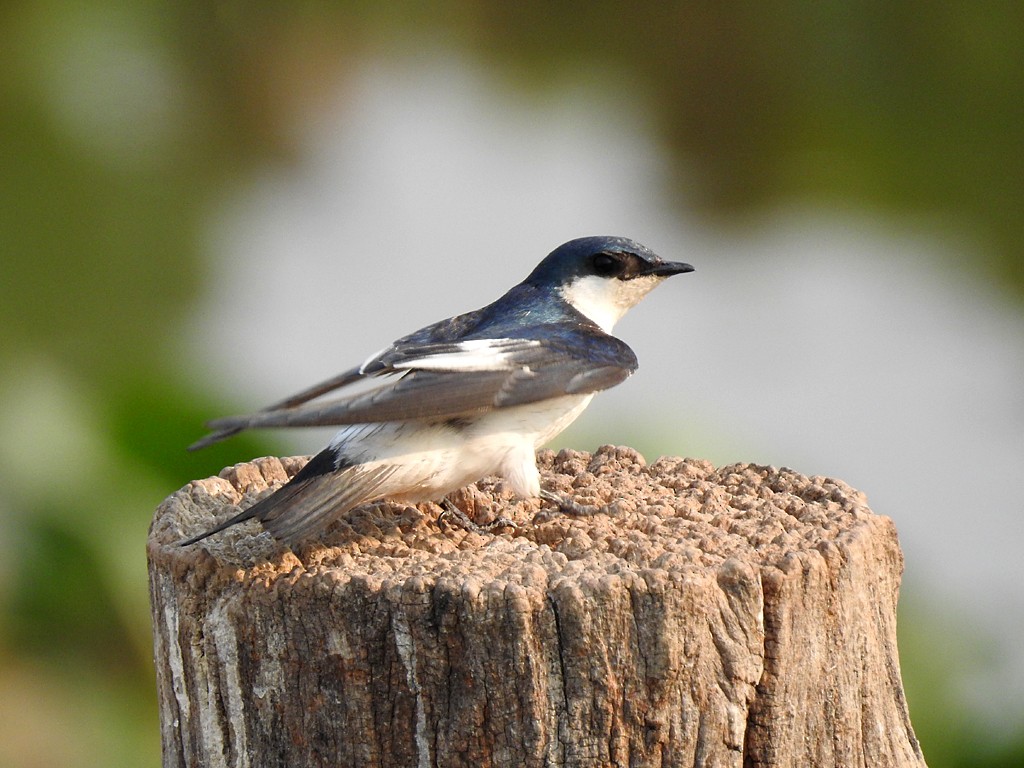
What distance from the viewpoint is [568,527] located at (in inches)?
78.8

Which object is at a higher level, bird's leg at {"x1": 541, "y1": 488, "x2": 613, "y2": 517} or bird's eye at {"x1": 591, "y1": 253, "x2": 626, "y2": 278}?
bird's eye at {"x1": 591, "y1": 253, "x2": 626, "y2": 278}

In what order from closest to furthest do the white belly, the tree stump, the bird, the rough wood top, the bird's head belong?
the tree stump → the rough wood top → the bird → the white belly → the bird's head

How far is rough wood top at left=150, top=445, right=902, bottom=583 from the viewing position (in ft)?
5.92

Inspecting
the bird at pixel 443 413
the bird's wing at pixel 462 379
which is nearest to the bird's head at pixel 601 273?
the bird at pixel 443 413

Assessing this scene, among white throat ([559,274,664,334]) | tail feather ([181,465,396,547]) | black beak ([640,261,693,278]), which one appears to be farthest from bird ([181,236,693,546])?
black beak ([640,261,693,278])

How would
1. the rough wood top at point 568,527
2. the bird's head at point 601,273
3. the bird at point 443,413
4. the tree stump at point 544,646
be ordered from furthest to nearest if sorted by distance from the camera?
the bird's head at point 601,273, the bird at point 443,413, the rough wood top at point 568,527, the tree stump at point 544,646

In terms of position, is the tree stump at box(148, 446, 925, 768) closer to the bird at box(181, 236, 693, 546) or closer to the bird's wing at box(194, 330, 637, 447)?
the bird at box(181, 236, 693, 546)

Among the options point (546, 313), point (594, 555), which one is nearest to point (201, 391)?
point (546, 313)

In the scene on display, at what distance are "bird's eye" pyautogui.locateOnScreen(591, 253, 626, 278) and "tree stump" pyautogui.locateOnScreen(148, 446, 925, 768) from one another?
0.75 metres

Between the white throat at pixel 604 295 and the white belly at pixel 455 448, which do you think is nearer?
the white belly at pixel 455 448

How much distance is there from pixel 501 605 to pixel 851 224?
754 centimetres

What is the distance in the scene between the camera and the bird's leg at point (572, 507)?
2086 millimetres

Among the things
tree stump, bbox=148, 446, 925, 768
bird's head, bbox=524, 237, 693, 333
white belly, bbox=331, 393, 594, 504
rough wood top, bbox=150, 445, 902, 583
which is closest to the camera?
tree stump, bbox=148, 446, 925, 768

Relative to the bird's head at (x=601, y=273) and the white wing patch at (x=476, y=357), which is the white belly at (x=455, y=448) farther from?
the bird's head at (x=601, y=273)
